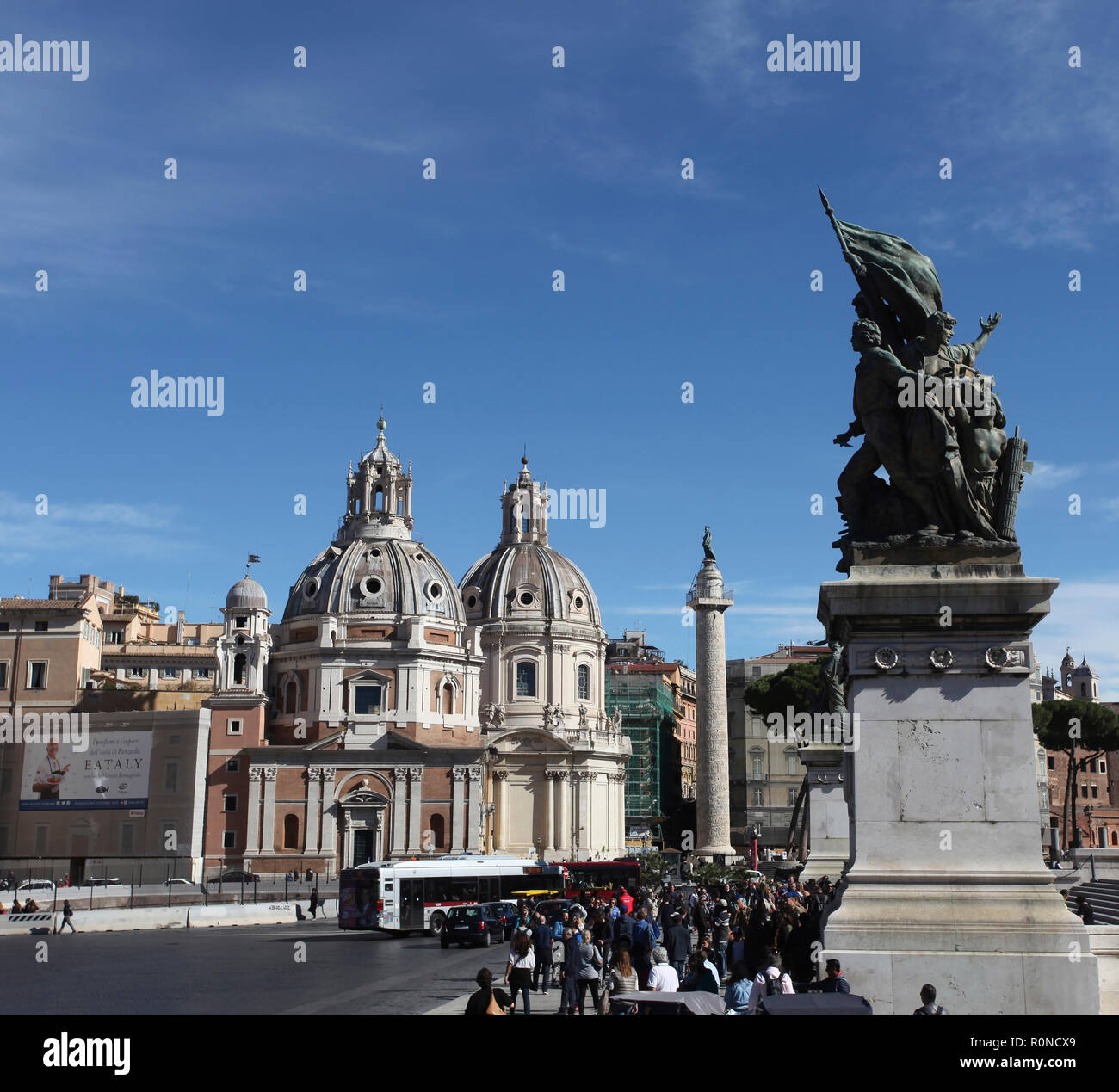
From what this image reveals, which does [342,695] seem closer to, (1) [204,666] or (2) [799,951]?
(1) [204,666]

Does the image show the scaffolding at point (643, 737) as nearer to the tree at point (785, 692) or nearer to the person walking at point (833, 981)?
the tree at point (785, 692)

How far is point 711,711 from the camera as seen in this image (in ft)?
215

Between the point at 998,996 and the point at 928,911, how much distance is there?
0.72 meters

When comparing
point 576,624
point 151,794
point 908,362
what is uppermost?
point 576,624

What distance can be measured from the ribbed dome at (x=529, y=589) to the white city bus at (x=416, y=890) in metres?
58.4

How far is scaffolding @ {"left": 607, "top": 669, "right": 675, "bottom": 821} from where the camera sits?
113 meters

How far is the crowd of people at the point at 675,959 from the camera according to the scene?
1104cm

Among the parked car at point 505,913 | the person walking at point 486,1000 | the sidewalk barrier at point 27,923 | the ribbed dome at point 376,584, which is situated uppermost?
the ribbed dome at point 376,584

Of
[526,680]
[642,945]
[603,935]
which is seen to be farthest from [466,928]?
[526,680]

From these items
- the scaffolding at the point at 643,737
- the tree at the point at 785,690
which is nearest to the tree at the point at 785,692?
the tree at the point at 785,690

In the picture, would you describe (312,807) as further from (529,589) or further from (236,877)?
(529,589)

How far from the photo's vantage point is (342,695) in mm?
87250

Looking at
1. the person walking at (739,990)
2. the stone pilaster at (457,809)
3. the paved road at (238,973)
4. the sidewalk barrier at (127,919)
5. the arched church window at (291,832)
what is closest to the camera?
the person walking at (739,990)
